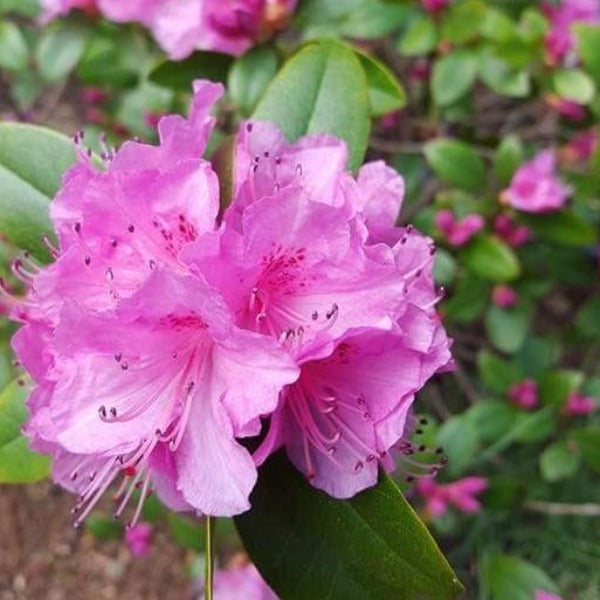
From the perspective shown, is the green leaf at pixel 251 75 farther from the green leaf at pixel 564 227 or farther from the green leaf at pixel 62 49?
the green leaf at pixel 564 227

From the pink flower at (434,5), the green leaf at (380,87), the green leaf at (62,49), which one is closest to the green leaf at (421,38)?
the pink flower at (434,5)

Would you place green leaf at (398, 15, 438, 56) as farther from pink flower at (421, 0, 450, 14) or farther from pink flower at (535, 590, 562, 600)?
pink flower at (535, 590, 562, 600)

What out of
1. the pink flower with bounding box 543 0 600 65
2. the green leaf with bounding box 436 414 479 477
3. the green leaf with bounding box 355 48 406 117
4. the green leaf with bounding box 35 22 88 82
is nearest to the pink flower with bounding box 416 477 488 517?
the green leaf with bounding box 436 414 479 477

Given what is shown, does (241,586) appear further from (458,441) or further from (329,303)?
(329,303)

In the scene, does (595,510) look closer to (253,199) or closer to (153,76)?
(153,76)

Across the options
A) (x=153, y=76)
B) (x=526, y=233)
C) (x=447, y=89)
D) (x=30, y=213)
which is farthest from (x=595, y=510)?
(x=30, y=213)

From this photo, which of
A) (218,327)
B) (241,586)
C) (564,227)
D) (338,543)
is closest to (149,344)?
(218,327)
